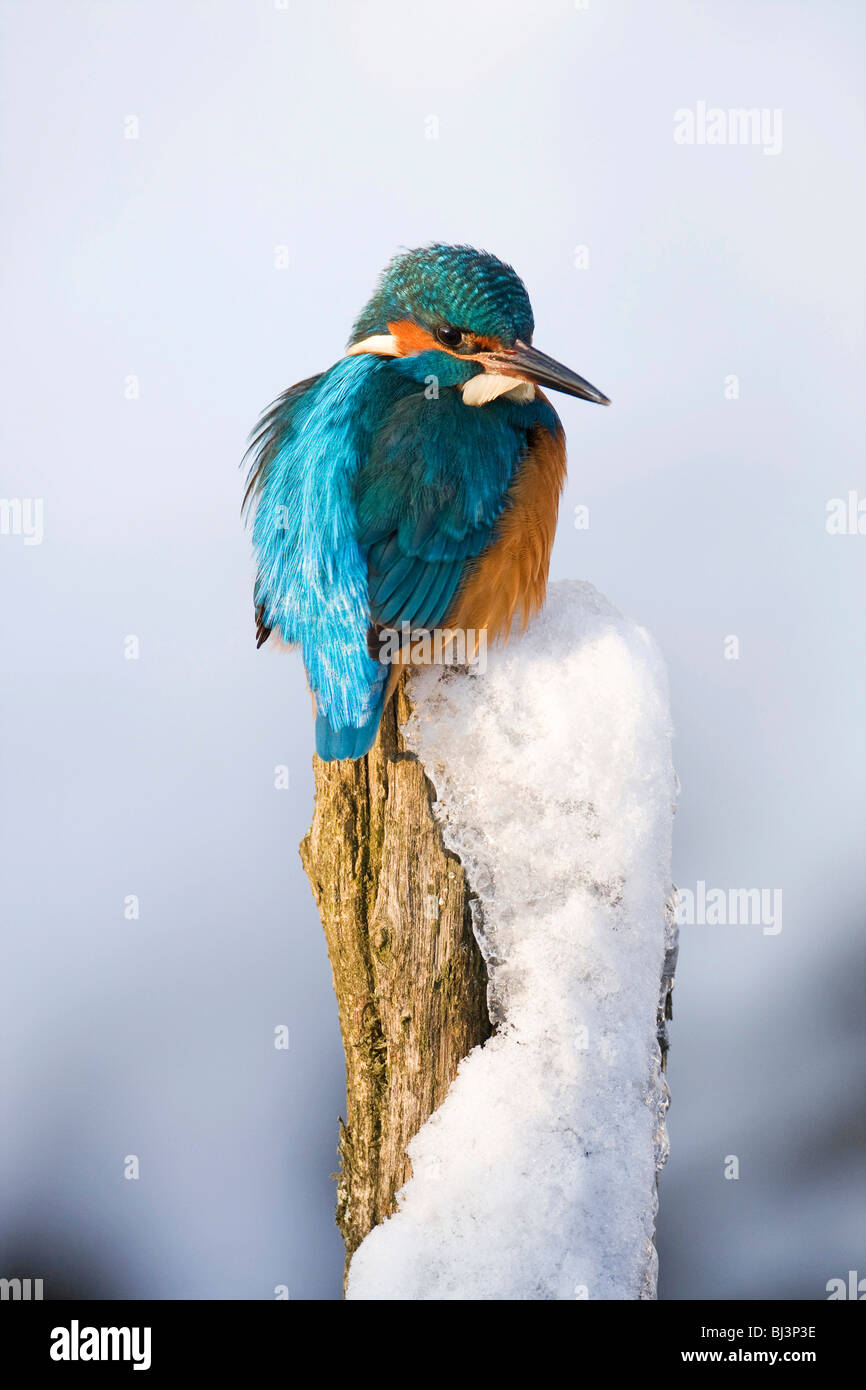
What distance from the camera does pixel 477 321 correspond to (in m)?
1.62

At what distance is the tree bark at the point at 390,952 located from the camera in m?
1.51

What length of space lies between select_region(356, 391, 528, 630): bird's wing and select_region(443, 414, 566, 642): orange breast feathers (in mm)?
23

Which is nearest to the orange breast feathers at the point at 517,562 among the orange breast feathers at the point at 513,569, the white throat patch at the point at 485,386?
the orange breast feathers at the point at 513,569

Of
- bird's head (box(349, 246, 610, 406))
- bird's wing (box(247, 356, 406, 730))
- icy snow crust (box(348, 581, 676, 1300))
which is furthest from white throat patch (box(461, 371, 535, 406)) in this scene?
icy snow crust (box(348, 581, 676, 1300))

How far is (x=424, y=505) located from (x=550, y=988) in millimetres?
674

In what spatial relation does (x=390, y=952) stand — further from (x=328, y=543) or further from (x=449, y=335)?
(x=449, y=335)

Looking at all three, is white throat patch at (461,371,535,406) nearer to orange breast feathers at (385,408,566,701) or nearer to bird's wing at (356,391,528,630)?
bird's wing at (356,391,528,630)

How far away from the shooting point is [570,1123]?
58.1 inches

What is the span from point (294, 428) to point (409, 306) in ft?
0.84

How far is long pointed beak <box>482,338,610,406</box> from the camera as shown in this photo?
1605 mm

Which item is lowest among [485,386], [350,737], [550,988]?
[550,988]

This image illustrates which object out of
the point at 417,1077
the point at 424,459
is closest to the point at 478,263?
the point at 424,459

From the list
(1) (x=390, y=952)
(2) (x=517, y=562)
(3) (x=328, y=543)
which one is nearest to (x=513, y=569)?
(2) (x=517, y=562)

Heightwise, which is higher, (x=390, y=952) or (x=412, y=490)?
(x=412, y=490)
